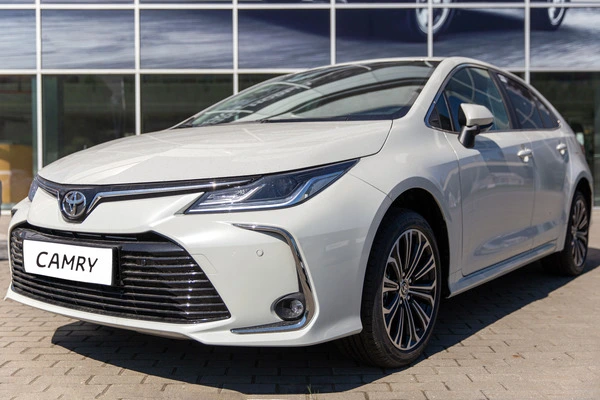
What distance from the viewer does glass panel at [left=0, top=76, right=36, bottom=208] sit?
11742 millimetres

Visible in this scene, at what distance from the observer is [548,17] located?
11.4m

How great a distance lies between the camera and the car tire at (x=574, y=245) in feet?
17.0

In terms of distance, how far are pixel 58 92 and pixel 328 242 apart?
10.2 m

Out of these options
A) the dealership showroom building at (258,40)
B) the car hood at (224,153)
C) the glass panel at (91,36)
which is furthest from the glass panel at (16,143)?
the car hood at (224,153)

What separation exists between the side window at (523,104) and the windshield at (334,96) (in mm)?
930

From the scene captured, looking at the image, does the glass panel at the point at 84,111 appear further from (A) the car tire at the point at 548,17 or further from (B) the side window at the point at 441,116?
(B) the side window at the point at 441,116

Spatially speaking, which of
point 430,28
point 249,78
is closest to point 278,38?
point 249,78

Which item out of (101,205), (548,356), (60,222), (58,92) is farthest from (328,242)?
(58,92)

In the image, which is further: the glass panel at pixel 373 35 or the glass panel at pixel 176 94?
the glass panel at pixel 176 94

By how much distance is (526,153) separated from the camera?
4.27 meters

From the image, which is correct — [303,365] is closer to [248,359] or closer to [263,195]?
[248,359]

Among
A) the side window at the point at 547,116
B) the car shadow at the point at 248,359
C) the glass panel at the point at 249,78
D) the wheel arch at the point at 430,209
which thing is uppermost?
the glass panel at the point at 249,78

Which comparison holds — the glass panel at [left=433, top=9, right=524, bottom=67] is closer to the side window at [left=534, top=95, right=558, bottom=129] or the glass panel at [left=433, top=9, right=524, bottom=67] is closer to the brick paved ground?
the side window at [left=534, top=95, right=558, bottom=129]

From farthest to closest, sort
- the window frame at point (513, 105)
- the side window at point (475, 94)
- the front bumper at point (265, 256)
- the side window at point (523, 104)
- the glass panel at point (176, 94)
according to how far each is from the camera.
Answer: the glass panel at point (176, 94) < the side window at point (523, 104) < the window frame at point (513, 105) < the side window at point (475, 94) < the front bumper at point (265, 256)
